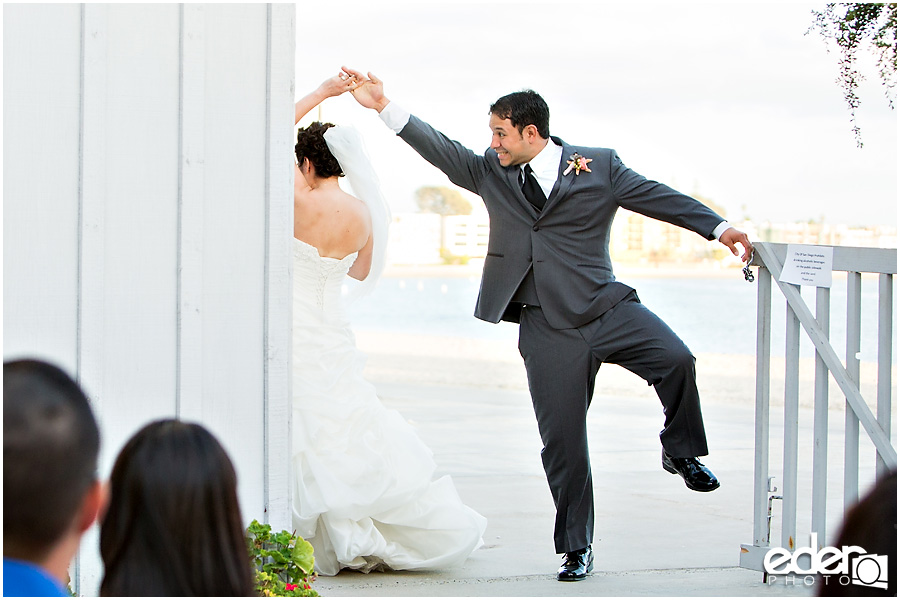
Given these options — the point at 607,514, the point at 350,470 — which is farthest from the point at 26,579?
the point at 607,514

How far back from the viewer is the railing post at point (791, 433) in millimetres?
4020

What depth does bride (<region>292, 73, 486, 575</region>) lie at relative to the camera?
4.20 metres

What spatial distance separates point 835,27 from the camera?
5164 millimetres

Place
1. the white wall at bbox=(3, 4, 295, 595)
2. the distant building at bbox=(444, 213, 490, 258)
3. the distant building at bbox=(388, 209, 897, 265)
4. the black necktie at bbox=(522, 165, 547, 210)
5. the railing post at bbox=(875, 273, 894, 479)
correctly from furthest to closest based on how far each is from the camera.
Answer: the distant building at bbox=(388, 209, 897, 265)
the distant building at bbox=(444, 213, 490, 258)
the black necktie at bbox=(522, 165, 547, 210)
the railing post at bbox=(875, 273, 894, 479)
the white wall at bbox=(3, 4, 295, 595)

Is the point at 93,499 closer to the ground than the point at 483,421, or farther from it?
farther from it

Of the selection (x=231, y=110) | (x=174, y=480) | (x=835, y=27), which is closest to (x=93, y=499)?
(x=174, y=480)

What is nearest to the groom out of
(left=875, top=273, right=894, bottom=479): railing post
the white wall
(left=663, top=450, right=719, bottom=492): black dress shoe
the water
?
(left=663, top=450, right=719, bottom=492): black dress shoe

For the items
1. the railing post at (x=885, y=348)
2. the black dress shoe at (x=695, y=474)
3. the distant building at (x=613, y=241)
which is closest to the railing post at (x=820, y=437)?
the railing post at (x=885, y=348)

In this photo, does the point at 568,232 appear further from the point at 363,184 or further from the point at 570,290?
the point at 363,184

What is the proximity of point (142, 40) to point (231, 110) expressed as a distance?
306 mm

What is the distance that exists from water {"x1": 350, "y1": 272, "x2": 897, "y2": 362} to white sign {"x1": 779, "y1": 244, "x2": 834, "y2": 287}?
30212mm

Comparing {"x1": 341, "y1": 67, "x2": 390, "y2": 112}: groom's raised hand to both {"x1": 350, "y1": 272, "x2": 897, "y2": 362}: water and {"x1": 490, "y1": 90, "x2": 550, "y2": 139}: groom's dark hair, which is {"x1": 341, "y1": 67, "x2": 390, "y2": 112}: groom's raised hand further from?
{"x1": 350, "y1": 272, "x2": 897, "y2": 362}: water

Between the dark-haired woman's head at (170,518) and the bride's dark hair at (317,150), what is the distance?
3.18m

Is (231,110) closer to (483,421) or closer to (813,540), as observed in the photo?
(813,540)
